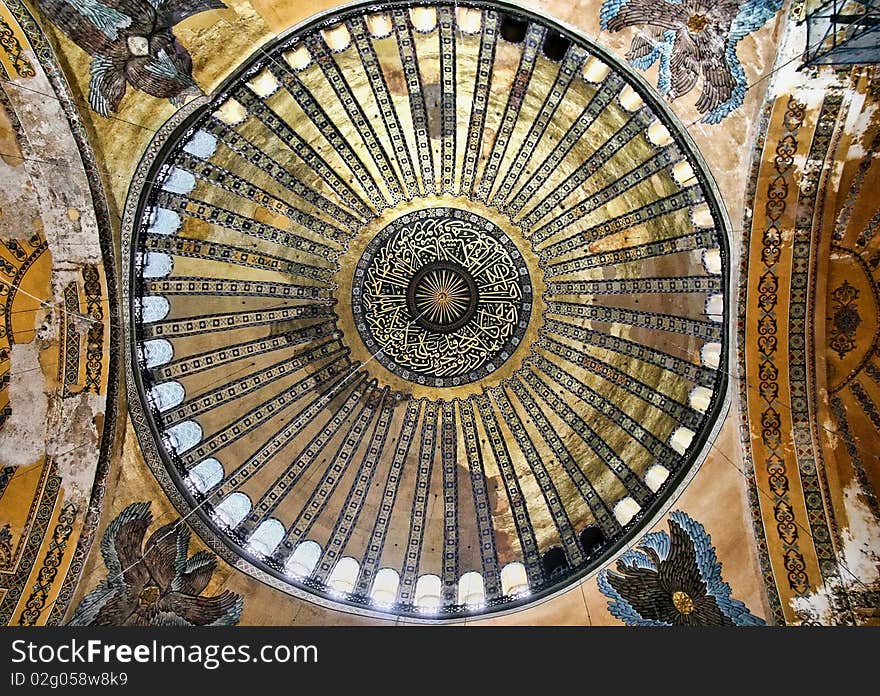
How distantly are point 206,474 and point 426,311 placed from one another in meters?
3.69

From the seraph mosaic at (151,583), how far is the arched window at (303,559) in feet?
2.52

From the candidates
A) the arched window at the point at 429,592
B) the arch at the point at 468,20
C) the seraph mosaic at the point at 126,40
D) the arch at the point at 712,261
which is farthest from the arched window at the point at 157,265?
the arch at the point at 712,261

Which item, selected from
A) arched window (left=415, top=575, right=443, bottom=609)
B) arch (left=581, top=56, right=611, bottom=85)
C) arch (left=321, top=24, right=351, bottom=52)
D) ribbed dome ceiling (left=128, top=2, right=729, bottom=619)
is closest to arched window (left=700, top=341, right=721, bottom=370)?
ribbed dome ceiling (left=128, top=2, right=729, bottom=619)

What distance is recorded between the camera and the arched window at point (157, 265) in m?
8.70

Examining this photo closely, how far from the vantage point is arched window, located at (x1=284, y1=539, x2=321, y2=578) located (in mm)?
9562

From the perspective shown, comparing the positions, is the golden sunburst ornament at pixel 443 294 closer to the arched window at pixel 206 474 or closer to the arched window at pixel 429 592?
the arched window at pixel 206 474

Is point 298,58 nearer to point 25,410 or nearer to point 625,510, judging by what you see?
point 25,410

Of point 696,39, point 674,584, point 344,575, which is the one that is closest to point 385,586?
point 344,575

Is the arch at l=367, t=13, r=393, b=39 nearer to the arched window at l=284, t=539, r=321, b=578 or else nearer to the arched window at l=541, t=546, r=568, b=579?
the arched window at l=284, t=539, r=321, b=578

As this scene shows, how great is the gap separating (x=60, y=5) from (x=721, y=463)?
8.58 meters

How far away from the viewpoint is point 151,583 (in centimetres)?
875

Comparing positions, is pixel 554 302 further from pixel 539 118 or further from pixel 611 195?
pixel 539 118

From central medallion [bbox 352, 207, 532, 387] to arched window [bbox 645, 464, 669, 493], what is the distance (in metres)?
2.50

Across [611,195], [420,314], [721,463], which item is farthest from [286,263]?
[721,463]
